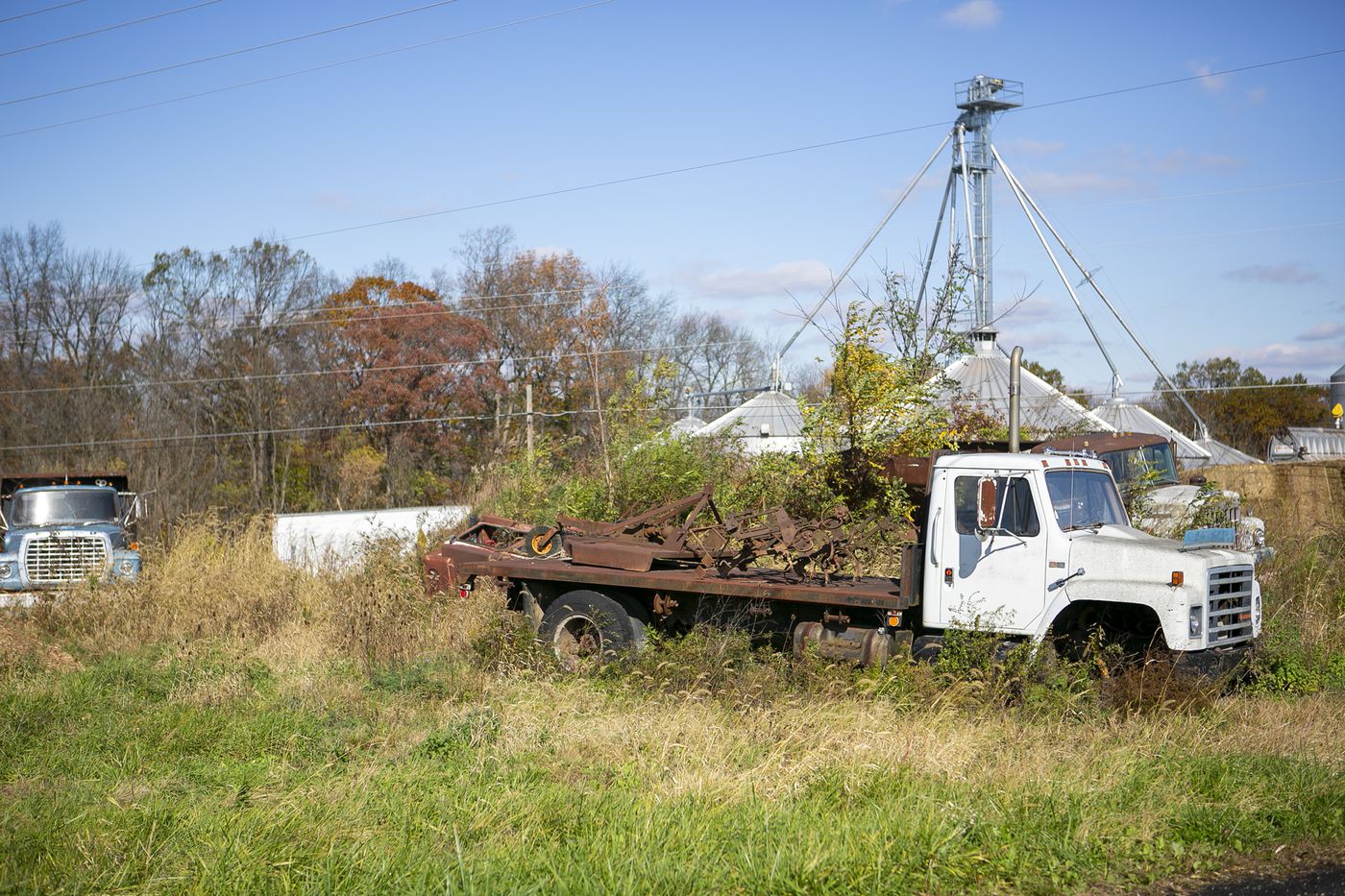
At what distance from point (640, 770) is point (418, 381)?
122ft

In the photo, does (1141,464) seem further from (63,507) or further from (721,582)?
(63,507)

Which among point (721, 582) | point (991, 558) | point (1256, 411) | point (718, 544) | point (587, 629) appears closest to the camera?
point (991, 558)

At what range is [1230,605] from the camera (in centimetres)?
970

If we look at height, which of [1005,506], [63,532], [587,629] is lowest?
[587,629]

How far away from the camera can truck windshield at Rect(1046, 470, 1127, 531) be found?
991cm

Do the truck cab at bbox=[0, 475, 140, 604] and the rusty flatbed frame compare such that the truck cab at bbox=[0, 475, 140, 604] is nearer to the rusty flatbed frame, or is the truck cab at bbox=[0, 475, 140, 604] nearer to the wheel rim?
the rusty flatbed frame

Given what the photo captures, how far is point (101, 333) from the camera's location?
1726 inches

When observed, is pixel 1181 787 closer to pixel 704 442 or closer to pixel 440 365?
pixel 704 442

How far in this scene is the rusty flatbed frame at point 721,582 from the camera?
10.1m

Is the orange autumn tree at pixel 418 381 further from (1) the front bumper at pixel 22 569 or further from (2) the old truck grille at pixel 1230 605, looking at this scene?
(2) the old truck grille at pixel 1230 605

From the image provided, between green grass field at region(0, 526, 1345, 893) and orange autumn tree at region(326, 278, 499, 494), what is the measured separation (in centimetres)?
3117

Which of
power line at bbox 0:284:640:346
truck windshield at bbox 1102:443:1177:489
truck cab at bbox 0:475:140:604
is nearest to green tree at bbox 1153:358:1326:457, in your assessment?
power line at bbox 0:284:640:346

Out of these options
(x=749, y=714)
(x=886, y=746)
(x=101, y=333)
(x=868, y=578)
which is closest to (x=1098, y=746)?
(x=886, y=746)

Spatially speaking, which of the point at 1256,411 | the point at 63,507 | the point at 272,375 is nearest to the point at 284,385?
the point at 272,375
